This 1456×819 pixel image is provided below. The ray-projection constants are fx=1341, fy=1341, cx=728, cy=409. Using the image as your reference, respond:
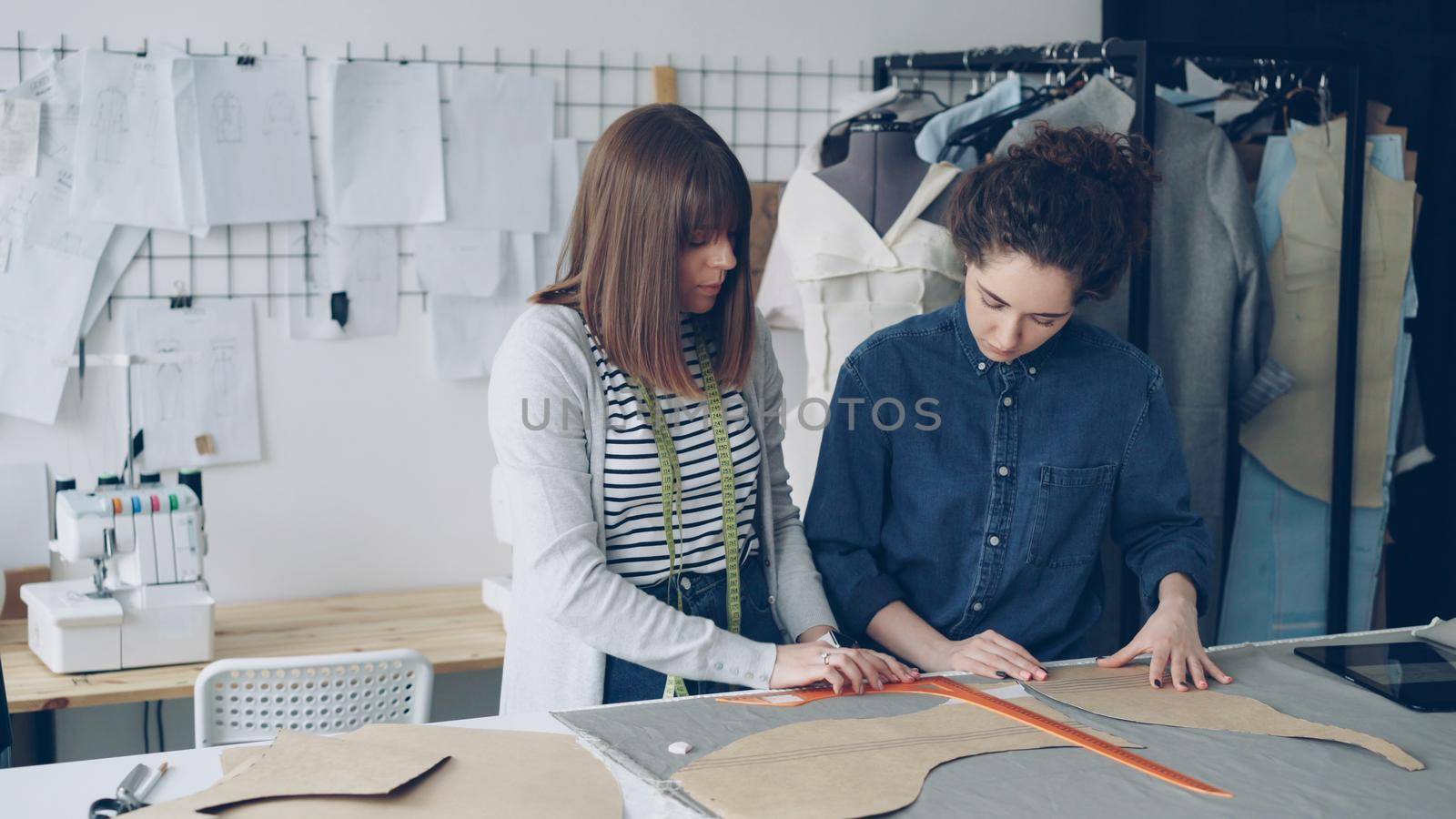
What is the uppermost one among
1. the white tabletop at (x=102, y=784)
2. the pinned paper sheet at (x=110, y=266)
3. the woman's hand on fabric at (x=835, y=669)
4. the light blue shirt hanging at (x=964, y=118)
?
the light blue shirt hanging at (x=964, y=118)

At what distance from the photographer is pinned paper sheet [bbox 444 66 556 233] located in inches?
105

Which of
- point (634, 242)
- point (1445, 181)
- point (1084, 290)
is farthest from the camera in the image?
point (1445, 181)

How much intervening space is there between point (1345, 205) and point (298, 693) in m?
1.98

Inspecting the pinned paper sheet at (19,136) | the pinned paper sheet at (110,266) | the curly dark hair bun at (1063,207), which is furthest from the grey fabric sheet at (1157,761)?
the pinned paper sheet at (19,136)

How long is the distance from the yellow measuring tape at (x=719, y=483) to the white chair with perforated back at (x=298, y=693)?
18.9 inches

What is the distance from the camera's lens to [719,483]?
1.66 meters

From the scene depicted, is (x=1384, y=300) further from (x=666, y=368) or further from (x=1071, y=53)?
(x=666, y=368)

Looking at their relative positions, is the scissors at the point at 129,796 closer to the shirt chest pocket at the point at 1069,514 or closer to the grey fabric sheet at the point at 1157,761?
the grey fabric sheet at the point at 1157,761

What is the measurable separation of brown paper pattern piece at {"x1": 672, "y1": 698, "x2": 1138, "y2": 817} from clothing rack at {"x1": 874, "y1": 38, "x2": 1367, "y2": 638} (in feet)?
3.53

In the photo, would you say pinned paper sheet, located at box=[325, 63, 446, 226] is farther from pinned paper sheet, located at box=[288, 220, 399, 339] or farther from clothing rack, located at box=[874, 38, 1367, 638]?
clothing rack, located at box=[874, 38, 1367, 638]

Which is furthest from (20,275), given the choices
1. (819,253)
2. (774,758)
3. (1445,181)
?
(1445,181)

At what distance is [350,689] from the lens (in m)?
1.86

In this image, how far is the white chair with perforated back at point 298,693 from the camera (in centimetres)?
180

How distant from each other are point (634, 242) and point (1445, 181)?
189 cm
